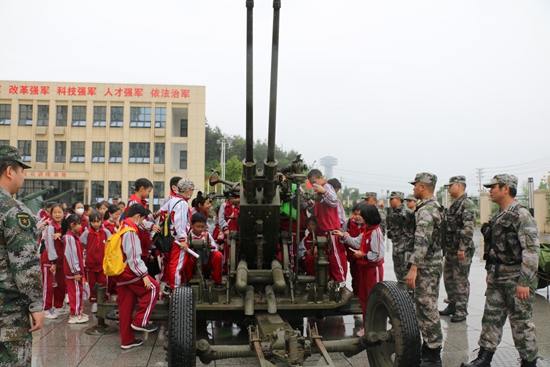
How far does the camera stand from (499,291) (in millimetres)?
4496

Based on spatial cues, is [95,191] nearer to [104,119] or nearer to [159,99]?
[104,119]

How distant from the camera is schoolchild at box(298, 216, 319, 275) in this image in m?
6.39

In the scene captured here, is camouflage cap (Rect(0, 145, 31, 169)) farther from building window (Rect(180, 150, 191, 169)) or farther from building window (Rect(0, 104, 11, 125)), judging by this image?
building window (Rect(0, 104, 11, 125))

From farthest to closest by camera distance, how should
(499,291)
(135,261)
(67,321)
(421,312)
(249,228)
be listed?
(67,321), (249,228), (135,261), (421,312), (499,291)

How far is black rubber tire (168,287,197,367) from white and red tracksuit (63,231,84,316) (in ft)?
10.2

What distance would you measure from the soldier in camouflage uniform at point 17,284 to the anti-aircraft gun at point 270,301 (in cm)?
97

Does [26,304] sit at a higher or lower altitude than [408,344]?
higher

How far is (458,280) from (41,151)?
111ft

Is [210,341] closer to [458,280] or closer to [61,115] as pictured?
[458,280]

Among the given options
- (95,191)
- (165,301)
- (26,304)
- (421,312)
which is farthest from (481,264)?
(95,191)

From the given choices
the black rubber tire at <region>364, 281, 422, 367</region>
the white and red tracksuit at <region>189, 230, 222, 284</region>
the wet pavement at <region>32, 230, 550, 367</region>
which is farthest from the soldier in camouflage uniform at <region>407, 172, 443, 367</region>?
the white and red tracksuit at <region>189, 230, 222, 284</region>

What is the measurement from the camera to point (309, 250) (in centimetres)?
655

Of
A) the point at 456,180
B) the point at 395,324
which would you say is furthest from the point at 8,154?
the point at 456,180

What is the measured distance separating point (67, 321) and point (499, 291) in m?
5.36
